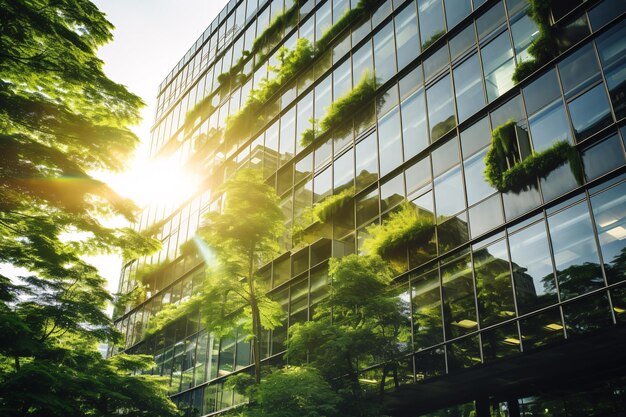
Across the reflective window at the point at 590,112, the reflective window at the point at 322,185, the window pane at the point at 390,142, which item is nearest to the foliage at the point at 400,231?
the window pane at the point at 390,142

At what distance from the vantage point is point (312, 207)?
88.6ft

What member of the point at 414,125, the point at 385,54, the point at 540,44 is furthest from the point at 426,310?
the point at 385,54

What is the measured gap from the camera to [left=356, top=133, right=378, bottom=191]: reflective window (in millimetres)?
23859

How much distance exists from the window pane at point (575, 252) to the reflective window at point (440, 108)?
20.6ft

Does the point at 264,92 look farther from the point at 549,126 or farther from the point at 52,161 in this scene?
the point at 52,161

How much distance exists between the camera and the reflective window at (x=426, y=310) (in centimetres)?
1808

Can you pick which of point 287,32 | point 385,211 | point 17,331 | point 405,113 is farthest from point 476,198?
point 287,32

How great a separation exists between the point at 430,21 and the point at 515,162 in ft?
28.9

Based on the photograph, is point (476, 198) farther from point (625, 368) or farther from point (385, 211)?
point (625, 368)

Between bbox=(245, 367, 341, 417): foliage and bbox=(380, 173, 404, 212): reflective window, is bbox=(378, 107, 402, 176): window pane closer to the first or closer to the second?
bbox=(380, 173, 404, 212): reflective window

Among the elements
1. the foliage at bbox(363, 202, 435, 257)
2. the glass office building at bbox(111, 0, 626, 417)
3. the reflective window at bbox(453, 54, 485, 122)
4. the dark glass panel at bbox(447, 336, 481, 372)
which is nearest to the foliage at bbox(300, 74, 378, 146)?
the glass office building at bbox(111, 0, 626, 417)

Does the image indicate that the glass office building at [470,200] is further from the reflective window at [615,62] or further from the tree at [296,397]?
the tree at [296,397]

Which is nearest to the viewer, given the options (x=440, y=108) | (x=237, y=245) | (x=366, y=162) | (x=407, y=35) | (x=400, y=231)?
(x=400, y=231)

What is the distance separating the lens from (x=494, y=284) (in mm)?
16734
